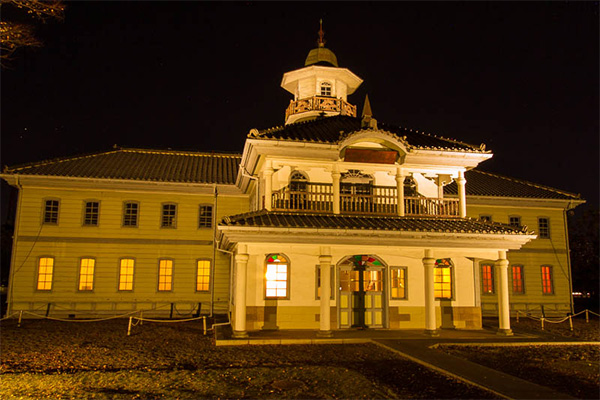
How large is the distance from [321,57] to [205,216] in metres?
10.2

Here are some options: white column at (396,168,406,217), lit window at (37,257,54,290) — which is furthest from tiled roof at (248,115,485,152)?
lit window at (37,257,54,290)

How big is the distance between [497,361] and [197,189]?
681 inches

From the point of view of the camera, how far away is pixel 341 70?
24.6m

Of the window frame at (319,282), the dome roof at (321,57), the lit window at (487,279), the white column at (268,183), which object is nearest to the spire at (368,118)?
the white column at (268,183)

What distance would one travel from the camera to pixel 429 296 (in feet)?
53.2

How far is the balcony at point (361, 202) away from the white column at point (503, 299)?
2.42 meters

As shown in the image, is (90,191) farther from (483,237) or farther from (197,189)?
(483,237)

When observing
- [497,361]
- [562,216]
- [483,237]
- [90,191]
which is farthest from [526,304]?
[90,191]

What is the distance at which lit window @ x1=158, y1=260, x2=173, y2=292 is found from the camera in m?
24.5

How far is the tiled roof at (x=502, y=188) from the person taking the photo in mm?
27397

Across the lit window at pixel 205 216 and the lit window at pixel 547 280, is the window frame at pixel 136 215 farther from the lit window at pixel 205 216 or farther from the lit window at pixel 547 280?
the lit window at pixel 547 280

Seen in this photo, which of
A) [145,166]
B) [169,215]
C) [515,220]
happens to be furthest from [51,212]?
[515,220]

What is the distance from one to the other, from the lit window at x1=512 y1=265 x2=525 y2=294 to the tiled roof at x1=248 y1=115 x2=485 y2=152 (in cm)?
1130

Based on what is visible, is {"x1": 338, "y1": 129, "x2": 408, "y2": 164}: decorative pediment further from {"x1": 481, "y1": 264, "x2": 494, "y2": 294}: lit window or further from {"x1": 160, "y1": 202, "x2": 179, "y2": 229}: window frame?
{"x1": 481, "y1": 264, "x2": 494, "y2": 294}: lit window
